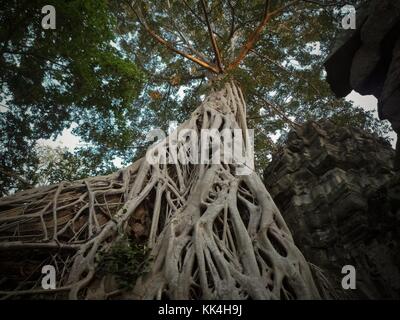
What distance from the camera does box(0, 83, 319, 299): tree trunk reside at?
2.11m

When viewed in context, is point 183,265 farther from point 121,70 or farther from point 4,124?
point 4,124

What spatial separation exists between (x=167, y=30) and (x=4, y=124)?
479 centimetres

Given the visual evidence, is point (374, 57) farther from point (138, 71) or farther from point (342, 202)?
point (138, 71)

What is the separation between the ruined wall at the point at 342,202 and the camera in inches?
121

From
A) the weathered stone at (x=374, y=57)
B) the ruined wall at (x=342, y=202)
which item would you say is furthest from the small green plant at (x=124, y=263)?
the weathered stone at (x=374, y=57)

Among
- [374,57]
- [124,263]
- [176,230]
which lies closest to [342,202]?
[374,57]

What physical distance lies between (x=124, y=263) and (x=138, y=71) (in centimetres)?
306

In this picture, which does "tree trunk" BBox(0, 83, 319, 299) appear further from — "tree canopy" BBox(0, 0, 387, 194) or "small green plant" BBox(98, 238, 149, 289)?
"tree canopy" BBox(0, 0, 387, 194)

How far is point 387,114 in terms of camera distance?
10.3 feet

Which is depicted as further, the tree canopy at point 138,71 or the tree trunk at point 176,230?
the tree canopy at point 138,71

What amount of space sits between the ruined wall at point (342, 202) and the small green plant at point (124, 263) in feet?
5.27

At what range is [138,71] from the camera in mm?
4367

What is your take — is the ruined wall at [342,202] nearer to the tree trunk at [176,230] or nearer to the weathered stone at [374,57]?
the tree trunk at [176,230]
